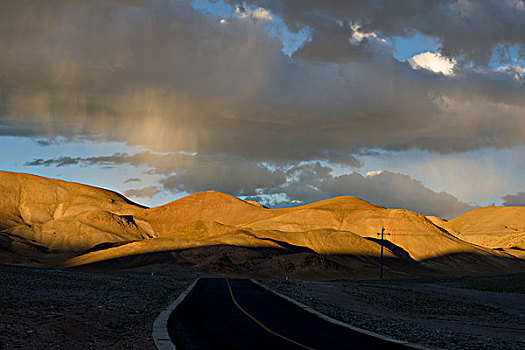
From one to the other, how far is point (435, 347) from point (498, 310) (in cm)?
3173

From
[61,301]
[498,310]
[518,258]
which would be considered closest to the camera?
[61,301]

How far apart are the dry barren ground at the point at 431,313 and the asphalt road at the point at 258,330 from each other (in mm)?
1921

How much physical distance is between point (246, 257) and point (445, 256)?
7693 centimetres

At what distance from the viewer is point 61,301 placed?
84.8 ft

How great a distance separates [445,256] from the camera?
161750mm

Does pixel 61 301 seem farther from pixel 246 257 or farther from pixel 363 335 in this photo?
pixel 246 257

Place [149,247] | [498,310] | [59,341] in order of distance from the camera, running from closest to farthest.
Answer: [59,341] → [498,310] → [149,247]

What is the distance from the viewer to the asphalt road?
1546cm

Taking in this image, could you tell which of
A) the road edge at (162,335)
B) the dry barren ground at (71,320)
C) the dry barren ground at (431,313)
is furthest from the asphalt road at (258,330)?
the dry barren ground at (431,313)

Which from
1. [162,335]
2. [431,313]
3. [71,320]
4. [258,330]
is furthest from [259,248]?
[162,335]

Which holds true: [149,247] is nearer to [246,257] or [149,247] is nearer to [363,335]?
[246,257]

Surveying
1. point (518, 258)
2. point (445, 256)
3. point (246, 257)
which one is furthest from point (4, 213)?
point (518, 258)

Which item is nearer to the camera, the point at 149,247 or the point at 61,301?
the point at 61,301

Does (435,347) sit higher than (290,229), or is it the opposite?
(290,229)
